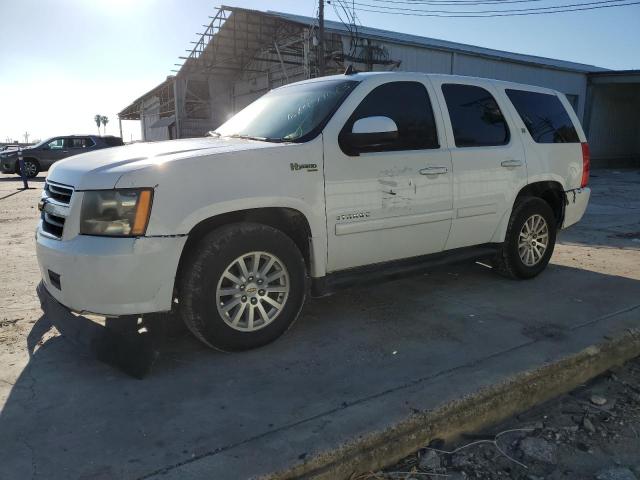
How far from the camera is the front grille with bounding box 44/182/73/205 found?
3127 mm

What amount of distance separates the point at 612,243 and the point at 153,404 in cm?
675

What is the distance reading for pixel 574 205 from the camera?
5.46 metres

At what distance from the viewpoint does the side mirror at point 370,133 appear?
3.55 meters

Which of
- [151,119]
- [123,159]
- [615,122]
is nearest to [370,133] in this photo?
[123,159]

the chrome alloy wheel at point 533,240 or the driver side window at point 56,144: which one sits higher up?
the driver side window at point 56,144

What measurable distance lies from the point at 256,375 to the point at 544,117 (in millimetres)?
3969

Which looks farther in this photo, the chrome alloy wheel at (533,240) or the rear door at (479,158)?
the chrome alloy wheel at (533,240)

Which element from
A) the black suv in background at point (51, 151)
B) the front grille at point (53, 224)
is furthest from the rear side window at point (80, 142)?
the front grille at point (53, 224)

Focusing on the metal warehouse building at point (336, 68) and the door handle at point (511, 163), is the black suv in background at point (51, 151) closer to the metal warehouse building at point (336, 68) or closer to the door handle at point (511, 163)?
the metal warehouse building at point (336, 68)

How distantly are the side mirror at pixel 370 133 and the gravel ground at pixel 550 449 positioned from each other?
198 cm

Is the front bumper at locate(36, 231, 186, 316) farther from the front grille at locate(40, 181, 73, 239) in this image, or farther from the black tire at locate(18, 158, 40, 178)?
the black tire at locate(18, 158, 40, 178)

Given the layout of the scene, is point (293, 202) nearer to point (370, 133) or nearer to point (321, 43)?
point (370, 133)

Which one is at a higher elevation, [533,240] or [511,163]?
[511,163]

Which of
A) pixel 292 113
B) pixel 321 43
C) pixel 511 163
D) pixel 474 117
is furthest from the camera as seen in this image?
pixel 321 43
